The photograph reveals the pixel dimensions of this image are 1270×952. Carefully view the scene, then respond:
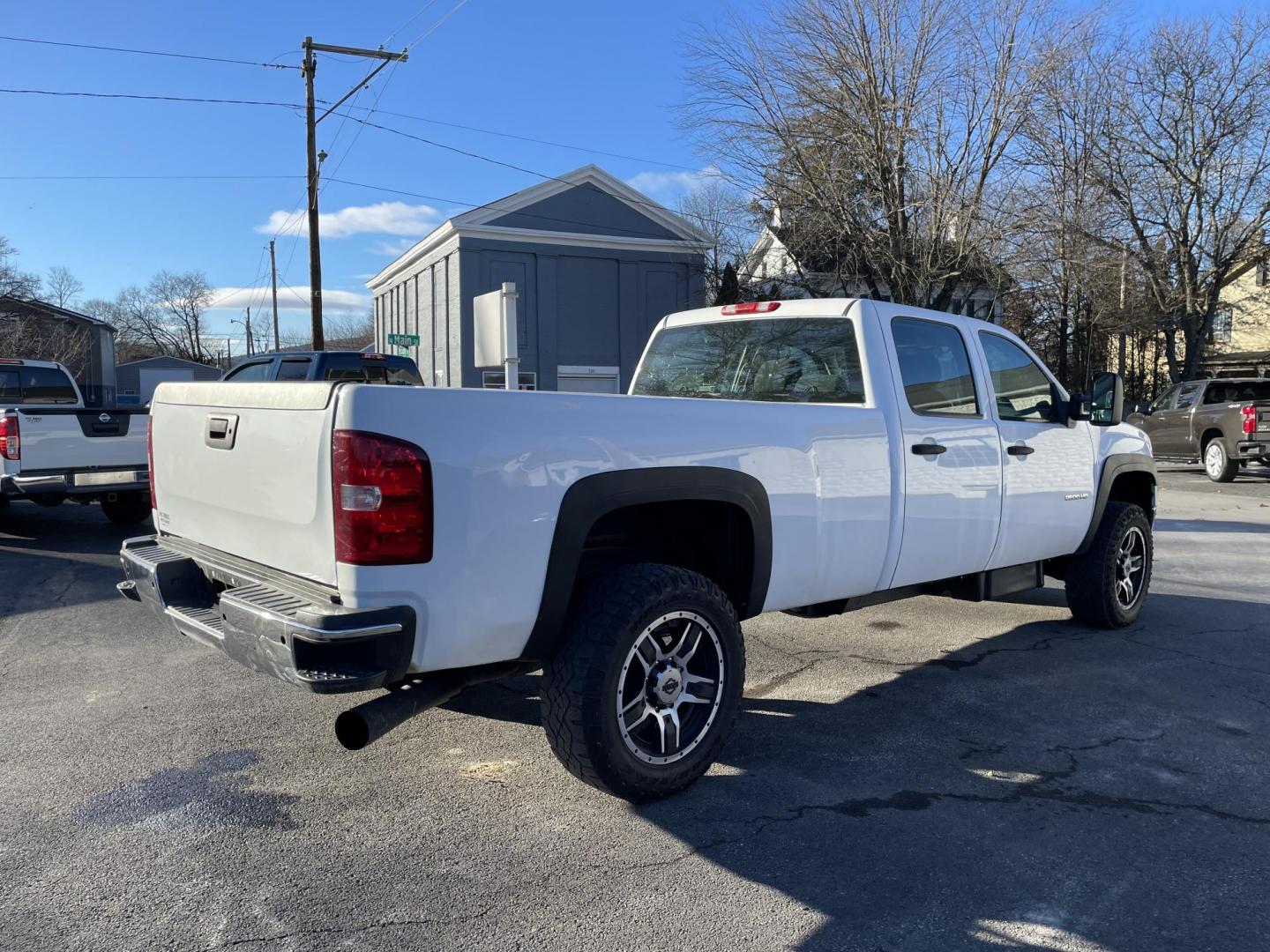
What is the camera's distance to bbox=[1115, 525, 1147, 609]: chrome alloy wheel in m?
6.14

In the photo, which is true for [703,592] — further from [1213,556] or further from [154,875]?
[1213,556]

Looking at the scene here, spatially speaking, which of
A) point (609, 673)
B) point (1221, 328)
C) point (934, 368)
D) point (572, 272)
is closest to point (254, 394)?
point (609, 673)

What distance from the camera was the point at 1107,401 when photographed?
567 cm

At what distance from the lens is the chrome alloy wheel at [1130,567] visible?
6.14m

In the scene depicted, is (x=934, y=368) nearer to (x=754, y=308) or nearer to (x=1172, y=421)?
(x=754, y=308)

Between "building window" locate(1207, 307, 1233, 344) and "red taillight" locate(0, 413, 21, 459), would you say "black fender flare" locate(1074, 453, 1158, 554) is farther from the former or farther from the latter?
"building window" locate(1207, 307, 1233, 344)

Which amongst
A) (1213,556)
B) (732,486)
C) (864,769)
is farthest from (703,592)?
(1213,556)

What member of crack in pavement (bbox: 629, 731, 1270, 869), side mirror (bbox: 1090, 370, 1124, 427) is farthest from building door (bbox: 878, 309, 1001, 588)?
crack in pavement (bbox: 629, 731, 1270, 869)

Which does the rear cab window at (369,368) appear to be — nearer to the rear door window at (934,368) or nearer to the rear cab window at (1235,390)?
the rear door window at (934,368)

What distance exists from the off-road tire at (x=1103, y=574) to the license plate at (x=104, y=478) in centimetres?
820

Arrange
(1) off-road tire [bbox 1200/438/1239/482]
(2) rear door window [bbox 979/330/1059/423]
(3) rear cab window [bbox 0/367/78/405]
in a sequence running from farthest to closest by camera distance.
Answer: (1) off-road tire [bbox 1200/438/1239/482], (3) rear cab window [bbox 0/367/78/405], (2) rear door window [bbox 979/330/1059/423]

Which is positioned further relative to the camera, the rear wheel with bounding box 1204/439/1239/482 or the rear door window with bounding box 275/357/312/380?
the rear wheel with bounding box 1204/439/1239/482

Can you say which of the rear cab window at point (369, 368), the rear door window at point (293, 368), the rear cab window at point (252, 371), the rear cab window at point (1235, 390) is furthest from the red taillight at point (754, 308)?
the rear cab window at point (1235, 390)

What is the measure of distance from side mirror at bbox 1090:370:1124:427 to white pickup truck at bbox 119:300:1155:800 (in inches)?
22.0
